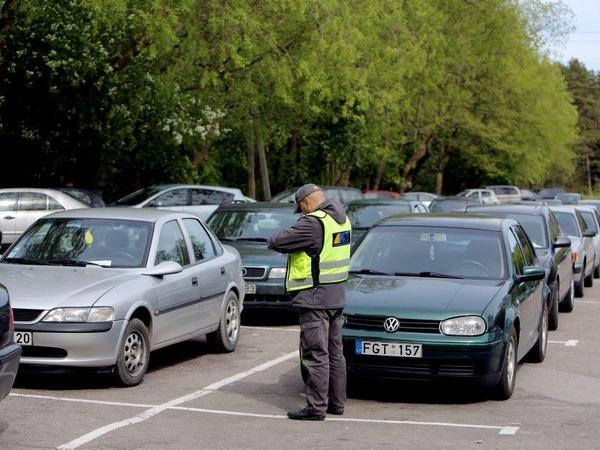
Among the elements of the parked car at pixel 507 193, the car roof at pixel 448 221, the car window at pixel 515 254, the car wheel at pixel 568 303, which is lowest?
the parked car at pixel 507 193

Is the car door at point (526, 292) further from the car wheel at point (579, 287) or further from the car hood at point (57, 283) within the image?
the car wheel at point (579, 287)

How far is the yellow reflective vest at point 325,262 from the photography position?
27.9ft

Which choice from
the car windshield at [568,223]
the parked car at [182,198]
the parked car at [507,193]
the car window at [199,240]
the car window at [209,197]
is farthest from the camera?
the parked car at [507,193]

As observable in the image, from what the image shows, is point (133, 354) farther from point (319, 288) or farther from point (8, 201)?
point (8, 201)

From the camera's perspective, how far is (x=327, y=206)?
8664 mm

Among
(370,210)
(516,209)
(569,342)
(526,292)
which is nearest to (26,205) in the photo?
(370,210)

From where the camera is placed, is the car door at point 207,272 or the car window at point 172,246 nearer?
the car window at point 172,246

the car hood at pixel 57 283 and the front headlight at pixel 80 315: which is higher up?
the car hood at pixel 57 283

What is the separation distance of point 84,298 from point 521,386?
13.2ft

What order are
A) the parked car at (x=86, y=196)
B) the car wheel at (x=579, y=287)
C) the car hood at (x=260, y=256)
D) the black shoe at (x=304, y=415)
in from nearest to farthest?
the black shoe at (x=304, y=415)
the car hood at (x=260, y=256)
the car wheel at (x=579, y=287)
the parked car at (x=86, y=196)

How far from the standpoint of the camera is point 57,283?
31.6 feet

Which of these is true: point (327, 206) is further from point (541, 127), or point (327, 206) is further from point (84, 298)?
point (541, 127)

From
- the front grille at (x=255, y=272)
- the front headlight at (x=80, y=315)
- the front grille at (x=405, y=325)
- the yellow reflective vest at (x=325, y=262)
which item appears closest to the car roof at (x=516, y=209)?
the front grille at (x=255, y=272)

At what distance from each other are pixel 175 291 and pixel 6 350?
3699mm
